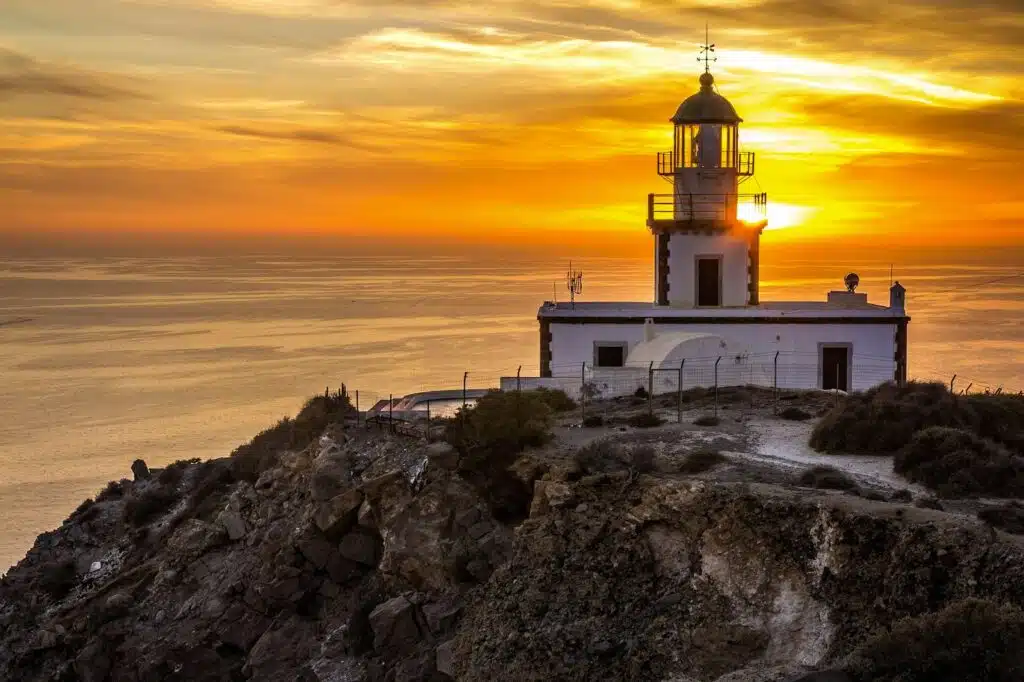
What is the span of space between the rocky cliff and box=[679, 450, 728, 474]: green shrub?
298mm

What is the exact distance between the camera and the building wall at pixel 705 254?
105ft

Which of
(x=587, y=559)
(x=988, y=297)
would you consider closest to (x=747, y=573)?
(x=587, y=559)

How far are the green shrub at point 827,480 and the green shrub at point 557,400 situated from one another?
326 inches

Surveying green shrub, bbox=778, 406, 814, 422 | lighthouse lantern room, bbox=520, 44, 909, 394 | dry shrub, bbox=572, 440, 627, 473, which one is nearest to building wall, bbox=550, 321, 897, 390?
lighthouse lantern room, bbox=520, 44, 909, 394

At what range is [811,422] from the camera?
22.2 meters

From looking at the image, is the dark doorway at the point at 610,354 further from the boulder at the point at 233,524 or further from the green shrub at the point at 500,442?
the boulder at the point at 233,524

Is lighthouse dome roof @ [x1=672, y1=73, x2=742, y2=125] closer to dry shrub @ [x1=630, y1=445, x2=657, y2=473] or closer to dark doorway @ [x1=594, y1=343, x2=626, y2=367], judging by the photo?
dark doorway @ [x1=594, y1=343, x2=626, y2=367]

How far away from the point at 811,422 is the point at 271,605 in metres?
10.3

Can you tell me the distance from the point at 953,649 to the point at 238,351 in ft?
234

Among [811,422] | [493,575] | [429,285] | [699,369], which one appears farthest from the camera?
[429,285]

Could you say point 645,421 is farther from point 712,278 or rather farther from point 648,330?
point 712,278

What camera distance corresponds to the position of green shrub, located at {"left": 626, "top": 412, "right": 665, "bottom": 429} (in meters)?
21.7

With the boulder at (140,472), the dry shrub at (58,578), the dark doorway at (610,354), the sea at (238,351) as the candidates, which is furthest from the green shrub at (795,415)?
the sea at (238,351)

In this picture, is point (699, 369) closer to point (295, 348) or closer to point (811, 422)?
point (811, 422)
